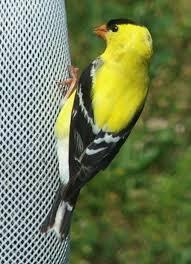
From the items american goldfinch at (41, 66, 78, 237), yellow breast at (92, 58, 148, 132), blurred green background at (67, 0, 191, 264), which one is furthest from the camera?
blurred green background at (67, 0, 191, 264)

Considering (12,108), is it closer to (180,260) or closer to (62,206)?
(62,206)

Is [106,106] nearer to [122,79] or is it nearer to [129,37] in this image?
[122,79]

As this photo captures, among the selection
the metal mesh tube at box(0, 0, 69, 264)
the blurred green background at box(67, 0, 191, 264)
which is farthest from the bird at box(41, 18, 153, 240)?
the blurred green background at box(67, 0, 191, 264)

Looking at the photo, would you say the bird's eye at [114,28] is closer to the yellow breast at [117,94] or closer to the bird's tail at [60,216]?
the yellow breast at [117,94]

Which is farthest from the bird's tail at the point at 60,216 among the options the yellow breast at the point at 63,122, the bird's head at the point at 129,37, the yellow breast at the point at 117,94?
the bird's head at the point at 129,37

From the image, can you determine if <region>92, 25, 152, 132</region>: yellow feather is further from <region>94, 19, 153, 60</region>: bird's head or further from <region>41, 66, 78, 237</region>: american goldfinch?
<region>41, 66, 78, 237</region>: american goldfinch
